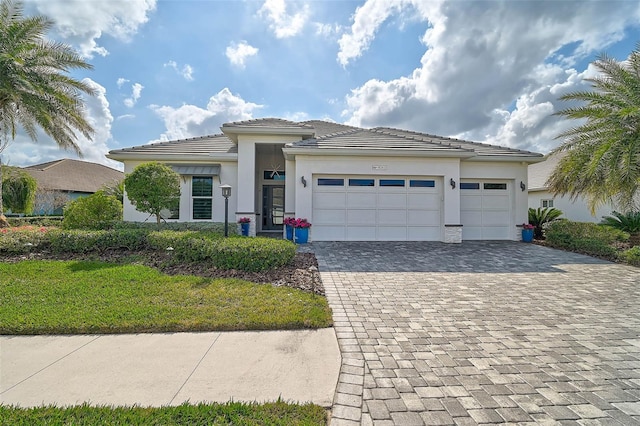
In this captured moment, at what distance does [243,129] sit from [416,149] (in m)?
7.43

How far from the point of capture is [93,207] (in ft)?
34.2

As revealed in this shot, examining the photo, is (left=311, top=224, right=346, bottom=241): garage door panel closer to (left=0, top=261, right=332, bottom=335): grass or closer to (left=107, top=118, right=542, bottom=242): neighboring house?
(left=107, top=118, right=542, bottom=242): neighboring house

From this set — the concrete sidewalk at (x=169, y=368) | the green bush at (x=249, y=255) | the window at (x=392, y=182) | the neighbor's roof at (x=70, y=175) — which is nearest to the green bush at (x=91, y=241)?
the green bush at (x=249, y=255)

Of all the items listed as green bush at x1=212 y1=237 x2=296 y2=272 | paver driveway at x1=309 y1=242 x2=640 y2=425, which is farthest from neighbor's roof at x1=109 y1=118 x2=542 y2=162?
paver driveway at x1=309 y1=242 x2=640 y2=425

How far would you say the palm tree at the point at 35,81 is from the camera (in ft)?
32.9

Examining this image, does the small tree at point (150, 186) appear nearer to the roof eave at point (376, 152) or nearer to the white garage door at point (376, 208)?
the roof eave at point (376, 152)

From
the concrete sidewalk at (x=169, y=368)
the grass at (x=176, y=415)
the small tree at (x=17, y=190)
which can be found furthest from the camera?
the small tree at (x=17, y=190)

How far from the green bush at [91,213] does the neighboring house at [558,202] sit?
→ 2112 cm

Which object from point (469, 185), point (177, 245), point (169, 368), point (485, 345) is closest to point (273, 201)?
point (177, 245)

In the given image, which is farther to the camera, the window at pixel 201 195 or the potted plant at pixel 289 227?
the window at pixel 201 195

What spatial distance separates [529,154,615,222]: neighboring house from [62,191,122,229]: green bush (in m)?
21.1

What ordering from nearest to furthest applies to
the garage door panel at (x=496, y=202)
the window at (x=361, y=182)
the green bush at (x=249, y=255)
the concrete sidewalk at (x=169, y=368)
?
1. the concrete sidewalk at (x=169, y=368)
2. the green bush at (x=249, y=255)
3. the window at (x=361, y=182)
4. the garage door panel at (x=496, y=202)

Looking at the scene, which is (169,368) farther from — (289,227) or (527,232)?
(527,232)

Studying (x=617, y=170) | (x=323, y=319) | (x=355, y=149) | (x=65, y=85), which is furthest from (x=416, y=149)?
(x=65, y=85)
